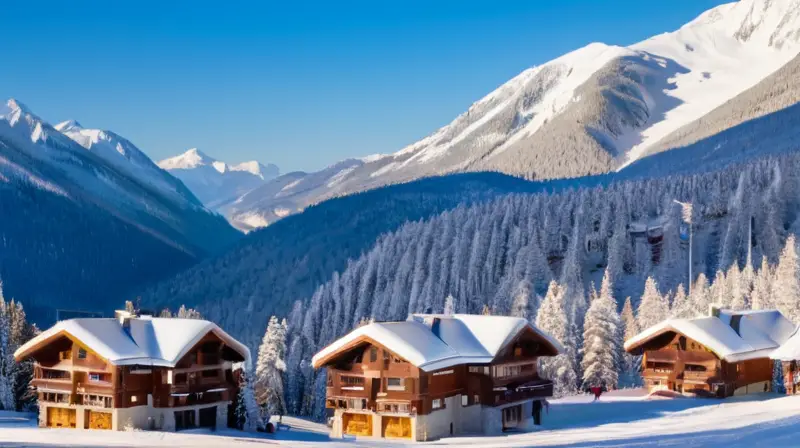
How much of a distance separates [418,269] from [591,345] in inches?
3976

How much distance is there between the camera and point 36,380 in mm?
66000

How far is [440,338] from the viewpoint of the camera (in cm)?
6594

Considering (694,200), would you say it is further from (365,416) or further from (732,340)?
(365,416)

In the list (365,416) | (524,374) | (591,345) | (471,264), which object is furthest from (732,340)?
(471,264)

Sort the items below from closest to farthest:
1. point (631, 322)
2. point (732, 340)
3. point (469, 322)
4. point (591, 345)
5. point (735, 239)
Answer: point (469, 322) → point (732, 340) → point (591, 345) → point (631, 322) → point (735, 239)

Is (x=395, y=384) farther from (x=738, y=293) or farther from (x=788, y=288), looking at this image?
(x=738, y=293)

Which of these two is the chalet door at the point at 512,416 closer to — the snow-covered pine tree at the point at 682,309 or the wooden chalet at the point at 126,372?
the wooden chalet at the point at 126,372

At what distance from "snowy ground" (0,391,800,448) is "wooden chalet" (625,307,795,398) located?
4.16m

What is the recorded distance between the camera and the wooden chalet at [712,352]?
8019 cm

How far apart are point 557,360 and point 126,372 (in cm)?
4319

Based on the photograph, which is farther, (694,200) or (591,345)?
(694,200)

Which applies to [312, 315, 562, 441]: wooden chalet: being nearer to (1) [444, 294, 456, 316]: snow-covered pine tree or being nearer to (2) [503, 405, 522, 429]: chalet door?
(2) [503, 405, 522, 429]: chalet door

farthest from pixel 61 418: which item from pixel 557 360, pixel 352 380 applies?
pixel 557 360

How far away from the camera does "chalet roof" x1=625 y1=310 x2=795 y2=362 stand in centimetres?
8000
